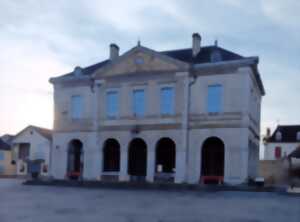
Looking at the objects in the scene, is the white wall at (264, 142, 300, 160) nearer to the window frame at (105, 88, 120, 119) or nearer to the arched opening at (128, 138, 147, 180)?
the arched opening at (128, 138, 147, 180)

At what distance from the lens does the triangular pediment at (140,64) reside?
81.1 feet

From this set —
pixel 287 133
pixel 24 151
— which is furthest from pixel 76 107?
pixel 287 133

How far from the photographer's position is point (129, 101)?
84.6 feet

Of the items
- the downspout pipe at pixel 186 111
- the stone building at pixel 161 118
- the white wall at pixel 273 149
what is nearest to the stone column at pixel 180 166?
the stone building at pixel 161 118

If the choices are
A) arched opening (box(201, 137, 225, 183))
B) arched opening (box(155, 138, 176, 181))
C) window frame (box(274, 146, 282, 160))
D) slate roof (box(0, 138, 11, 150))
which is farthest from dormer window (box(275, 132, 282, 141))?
slate roof (box(0, 138, 11, 150))

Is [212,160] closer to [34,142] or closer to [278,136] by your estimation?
[34,142]

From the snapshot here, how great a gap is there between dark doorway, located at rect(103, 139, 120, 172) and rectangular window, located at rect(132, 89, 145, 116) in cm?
295

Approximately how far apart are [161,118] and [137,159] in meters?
3.57

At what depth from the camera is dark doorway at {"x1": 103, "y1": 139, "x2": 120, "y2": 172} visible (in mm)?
26411

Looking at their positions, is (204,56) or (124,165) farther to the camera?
(204,56)

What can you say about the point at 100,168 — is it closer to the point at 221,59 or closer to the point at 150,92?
the point at 150,92

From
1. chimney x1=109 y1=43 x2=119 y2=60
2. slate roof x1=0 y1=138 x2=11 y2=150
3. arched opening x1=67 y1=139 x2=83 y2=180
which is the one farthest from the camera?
slate roof x1=0 y1=138 x2=11 y2=150

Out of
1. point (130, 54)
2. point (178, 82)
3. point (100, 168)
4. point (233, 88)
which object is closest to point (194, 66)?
point (178, 82)

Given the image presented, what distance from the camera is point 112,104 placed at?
26.6 m
